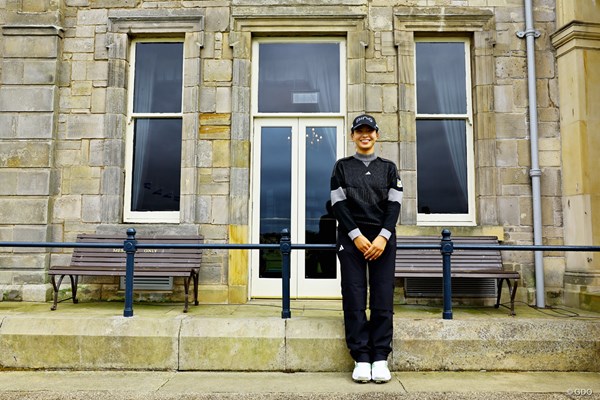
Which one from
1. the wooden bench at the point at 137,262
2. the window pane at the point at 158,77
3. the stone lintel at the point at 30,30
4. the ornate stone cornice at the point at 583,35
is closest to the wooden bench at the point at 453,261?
the wooden bench at the point at 137,262

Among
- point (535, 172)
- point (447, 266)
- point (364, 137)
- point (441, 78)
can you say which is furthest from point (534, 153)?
point (364, 137)

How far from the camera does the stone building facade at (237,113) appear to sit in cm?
686

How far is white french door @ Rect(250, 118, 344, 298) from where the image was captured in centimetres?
716

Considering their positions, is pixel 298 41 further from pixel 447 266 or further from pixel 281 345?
pixel 281 345

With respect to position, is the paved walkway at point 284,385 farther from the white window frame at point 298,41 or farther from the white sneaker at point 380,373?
the white window frame at point 298,41

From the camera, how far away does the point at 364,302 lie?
14.4ft

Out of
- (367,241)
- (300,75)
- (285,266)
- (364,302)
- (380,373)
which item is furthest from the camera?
(300,75)

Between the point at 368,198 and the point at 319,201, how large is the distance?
2.87 meters

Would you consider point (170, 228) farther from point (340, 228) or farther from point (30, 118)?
point (340, 228)

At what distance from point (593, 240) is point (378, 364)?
4.25 m

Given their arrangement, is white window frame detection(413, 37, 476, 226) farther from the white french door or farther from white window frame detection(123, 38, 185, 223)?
white window frame detection(123, 38, 185, 223)

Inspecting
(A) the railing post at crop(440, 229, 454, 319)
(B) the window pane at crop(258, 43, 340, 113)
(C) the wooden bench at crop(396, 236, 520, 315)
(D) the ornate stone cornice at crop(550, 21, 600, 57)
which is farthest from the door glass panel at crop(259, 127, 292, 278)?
(D) the ornate stone cornice at crop(550, 21, 600, 57)

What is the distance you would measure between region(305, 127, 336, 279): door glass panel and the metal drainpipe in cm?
295

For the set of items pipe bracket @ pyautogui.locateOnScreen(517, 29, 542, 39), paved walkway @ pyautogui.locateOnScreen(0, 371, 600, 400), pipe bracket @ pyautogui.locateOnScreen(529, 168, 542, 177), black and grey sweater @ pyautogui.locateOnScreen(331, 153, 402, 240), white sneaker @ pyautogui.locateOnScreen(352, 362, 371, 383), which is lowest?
paved walkway @ pyautogui.locateOnScreen(0, 371, 600, 400)
